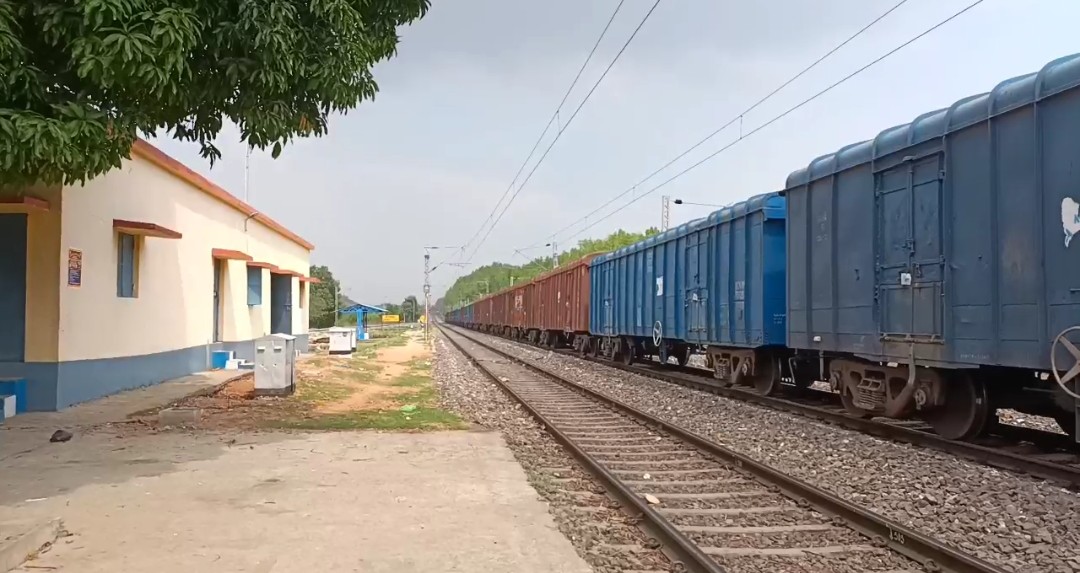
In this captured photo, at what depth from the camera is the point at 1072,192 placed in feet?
21.7

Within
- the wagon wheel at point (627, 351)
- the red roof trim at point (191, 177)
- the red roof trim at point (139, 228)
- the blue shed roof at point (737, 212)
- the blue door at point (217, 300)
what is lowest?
the wagon wheel at point (627, 351)

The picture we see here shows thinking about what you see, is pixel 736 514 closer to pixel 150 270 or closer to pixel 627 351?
pixel 150 270

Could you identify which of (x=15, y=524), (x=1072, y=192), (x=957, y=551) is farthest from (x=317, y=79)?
(x=1072, y=192)

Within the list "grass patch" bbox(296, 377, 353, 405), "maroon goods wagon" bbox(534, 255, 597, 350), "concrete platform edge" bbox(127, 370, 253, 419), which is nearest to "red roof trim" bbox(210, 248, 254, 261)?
"concrete platform edge" bbox(127, 370, 253, 419)

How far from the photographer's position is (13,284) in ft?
35.8

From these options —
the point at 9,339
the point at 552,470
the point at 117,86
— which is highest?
the point at 117,86

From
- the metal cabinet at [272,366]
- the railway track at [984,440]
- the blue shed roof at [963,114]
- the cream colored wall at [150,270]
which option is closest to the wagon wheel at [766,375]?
the railway track at [984,440]

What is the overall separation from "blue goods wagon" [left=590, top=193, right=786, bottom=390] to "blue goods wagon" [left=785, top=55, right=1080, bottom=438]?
82.8 inches

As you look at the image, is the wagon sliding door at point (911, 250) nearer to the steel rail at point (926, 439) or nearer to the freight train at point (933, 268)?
the freight train at point (933, 268)

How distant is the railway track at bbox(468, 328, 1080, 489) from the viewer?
6.90 meters

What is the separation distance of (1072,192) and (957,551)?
368 centimetres

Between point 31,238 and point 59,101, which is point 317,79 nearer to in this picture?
point 59,101

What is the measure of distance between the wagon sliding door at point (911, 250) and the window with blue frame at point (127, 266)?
1196 cm

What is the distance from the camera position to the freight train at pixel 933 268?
6840 mm
